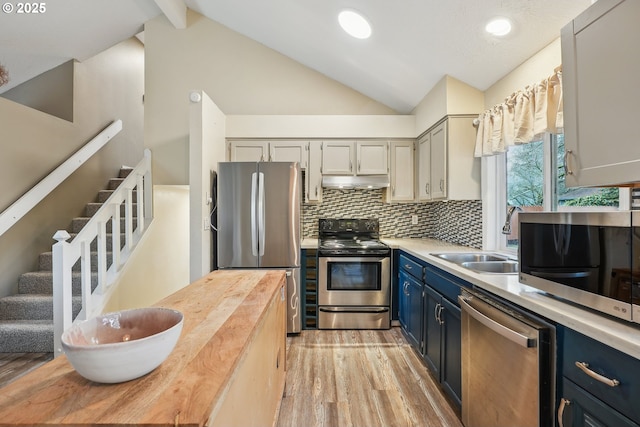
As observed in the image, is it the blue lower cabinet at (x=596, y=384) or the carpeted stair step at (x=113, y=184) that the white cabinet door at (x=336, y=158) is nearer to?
the blue lower cabinet at (x=596, y=384)

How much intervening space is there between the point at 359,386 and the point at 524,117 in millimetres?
2159

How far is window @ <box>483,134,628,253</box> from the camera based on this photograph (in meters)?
1.86

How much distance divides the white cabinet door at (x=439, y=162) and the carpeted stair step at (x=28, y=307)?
351 centimetres

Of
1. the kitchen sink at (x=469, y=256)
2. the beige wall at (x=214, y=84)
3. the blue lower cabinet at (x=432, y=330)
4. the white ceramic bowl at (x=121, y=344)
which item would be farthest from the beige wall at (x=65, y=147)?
the kitchen sink at (x=469, y=256)

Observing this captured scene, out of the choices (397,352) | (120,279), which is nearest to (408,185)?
(397,352)

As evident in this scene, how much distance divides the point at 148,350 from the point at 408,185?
3.35 meters

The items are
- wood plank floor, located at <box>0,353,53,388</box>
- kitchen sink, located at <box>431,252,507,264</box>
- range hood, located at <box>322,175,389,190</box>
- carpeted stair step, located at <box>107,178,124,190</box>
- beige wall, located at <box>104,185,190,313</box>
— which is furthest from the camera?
carpeted stair step, located at <box>107,178,124,190</box>

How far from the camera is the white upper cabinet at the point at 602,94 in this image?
40.9 inches

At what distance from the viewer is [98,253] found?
8.93ft

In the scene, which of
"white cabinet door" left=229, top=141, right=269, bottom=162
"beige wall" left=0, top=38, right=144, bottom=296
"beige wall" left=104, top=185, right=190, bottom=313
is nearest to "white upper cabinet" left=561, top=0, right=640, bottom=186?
"white cabinet door" left=229, top=141, right=269, bottom=162

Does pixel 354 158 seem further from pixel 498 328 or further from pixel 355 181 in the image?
pixel 498 328

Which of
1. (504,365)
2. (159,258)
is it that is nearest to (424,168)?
(504,365)

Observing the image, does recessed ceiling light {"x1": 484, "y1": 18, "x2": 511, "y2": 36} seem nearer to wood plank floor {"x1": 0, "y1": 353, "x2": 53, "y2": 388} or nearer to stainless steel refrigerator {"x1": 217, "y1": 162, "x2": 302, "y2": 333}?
stainless steel refrigerator {"x1": 217, "y1": 162, "x2": 302, "y2": 333}

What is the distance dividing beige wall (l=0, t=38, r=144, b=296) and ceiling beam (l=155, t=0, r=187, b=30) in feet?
4.26
